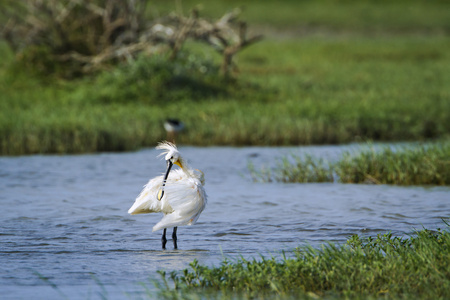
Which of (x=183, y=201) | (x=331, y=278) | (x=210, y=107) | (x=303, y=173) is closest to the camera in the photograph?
(x=331, y=278)

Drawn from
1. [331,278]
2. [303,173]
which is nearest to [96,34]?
[303,173]

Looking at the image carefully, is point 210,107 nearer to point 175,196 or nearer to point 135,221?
point 135,221

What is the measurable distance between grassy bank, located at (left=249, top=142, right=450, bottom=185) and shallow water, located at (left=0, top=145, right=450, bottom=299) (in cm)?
19

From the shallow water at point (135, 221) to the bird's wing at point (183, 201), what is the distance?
0.31 m

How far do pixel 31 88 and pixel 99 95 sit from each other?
104 inches

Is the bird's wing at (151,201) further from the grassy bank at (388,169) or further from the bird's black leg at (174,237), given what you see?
the grassy bank at (388,169)

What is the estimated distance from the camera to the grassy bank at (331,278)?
507 centimetres

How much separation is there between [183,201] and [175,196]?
9cm

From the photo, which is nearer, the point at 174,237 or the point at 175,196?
the point at 175,196

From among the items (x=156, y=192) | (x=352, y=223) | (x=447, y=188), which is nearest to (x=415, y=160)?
(x=447, y=188)

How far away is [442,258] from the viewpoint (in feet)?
17.5

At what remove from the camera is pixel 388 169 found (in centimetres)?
1001

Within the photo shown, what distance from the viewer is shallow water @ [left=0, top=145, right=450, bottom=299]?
237 inches

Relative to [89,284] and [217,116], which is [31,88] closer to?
[217,116]
